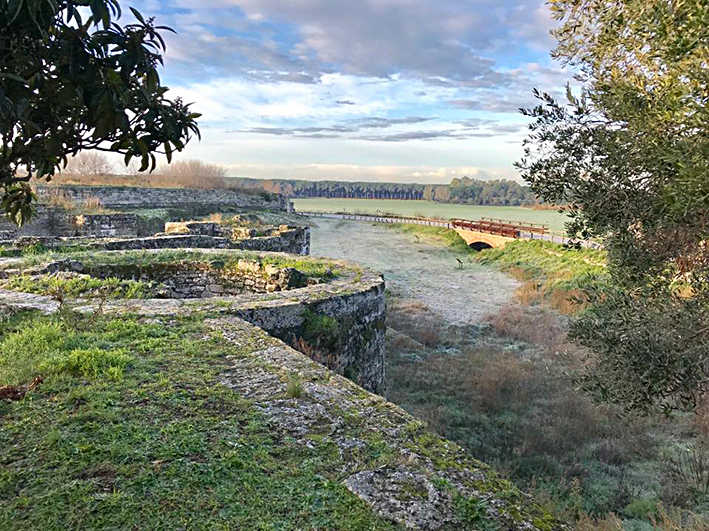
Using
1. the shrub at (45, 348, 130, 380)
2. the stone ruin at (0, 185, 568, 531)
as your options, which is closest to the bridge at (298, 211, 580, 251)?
the stone ruin at (0, 185, 568, 531)

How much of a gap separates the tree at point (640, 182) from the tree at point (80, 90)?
12.6ft

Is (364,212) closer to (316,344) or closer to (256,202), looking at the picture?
(256,202)

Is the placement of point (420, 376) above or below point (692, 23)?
below

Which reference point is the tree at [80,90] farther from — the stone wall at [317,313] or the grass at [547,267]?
the grass at [547,267]

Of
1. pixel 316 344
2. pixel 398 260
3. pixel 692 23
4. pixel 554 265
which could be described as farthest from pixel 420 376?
pixel 398 260

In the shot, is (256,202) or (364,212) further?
(364,212)

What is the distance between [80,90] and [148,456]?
7.75 feet

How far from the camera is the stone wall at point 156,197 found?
27.2 metres

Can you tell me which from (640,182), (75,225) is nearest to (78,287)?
(640,182)

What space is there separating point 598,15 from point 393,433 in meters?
5.38

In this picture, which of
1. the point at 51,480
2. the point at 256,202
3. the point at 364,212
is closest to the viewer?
the point at 51,480

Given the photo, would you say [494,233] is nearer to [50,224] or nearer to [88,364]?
[50,224]

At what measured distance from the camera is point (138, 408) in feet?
13.0

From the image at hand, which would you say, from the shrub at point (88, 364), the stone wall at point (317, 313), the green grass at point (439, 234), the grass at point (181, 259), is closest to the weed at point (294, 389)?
the shrub at point (88, 364)
